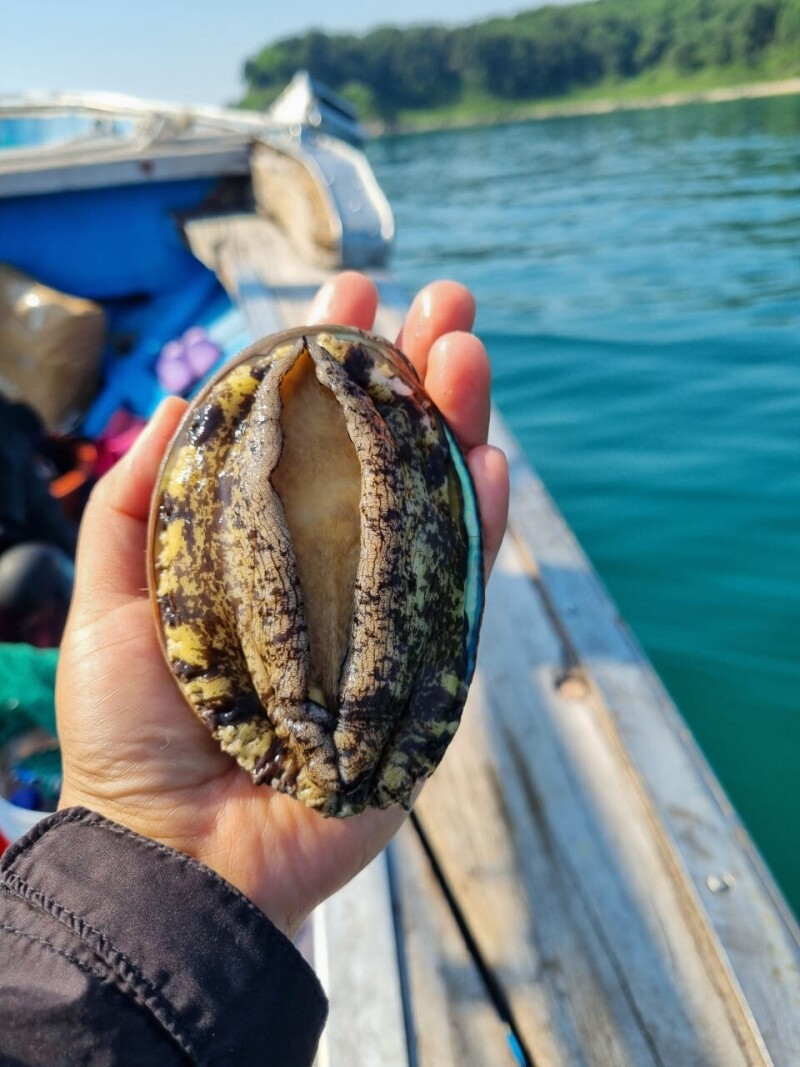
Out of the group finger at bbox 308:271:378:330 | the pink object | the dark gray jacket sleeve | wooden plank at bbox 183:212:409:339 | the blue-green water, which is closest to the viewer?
the dark gray jacket sleeve

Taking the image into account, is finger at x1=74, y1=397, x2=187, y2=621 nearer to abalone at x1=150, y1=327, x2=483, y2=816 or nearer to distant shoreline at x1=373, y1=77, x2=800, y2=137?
abalone at x1=150, y1=327, x2=483, y2=816

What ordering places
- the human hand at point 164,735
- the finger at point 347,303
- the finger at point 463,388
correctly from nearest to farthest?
the human hand at point 164,735 → the finger at point 463,388 → the finger at point 347,303

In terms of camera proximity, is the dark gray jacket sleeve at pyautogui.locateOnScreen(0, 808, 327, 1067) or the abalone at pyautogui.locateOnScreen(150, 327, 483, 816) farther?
the abalone at pyautogui.locateOnScreen(150, 327, 483, 816)

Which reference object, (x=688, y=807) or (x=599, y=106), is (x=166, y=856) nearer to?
(x=688, y=807)

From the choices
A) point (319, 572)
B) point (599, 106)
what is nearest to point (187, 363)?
point (319, 572)

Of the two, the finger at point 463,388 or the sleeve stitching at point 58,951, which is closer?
the sleeve stitching at point 58,951

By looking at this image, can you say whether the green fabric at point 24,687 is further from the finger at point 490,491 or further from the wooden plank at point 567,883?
the finger at point 490,491

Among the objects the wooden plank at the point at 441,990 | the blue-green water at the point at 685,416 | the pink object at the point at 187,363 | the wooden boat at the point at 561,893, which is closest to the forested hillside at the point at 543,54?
the blue-green water at the point at 685,416

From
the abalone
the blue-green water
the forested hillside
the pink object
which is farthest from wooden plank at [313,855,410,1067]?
the forested hillside
